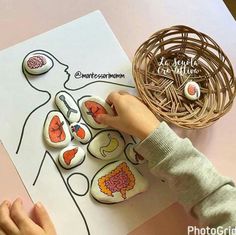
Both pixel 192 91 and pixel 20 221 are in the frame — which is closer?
pixel 20 221

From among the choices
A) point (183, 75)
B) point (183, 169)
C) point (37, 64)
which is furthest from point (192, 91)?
point (37, 64)

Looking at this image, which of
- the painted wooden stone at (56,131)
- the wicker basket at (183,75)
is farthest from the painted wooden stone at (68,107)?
the wicker basket at (183,75)

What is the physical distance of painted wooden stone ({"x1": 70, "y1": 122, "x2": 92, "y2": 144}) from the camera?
0.71 m

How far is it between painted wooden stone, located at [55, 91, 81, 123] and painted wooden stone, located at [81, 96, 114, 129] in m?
0.01

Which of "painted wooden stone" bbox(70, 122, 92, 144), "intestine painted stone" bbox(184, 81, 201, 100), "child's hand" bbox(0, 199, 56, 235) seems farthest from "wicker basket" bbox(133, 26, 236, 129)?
"child's hand" bbox(0, 199, 56, 235)

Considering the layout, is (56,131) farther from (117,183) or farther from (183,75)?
(183,75)

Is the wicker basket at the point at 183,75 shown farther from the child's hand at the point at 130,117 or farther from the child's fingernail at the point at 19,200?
the child's fingernail at the point at 19,200

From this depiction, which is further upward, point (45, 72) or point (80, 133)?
point (45, 72)

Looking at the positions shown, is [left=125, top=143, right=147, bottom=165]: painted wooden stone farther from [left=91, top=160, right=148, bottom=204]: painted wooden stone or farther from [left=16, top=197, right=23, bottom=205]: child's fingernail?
[left=16, top=197, right=23, bottom=205]: child's fingernail

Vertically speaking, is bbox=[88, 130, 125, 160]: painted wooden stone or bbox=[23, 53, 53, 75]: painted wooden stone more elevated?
bbox=[23, 53, 53, 75]: painted wooden stone

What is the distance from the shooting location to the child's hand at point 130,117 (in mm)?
703

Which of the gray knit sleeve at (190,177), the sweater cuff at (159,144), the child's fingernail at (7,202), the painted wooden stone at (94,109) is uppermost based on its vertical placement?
the painted wooden stone at (94,109)

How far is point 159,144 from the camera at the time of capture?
2.25ft

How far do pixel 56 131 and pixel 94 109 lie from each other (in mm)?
75
